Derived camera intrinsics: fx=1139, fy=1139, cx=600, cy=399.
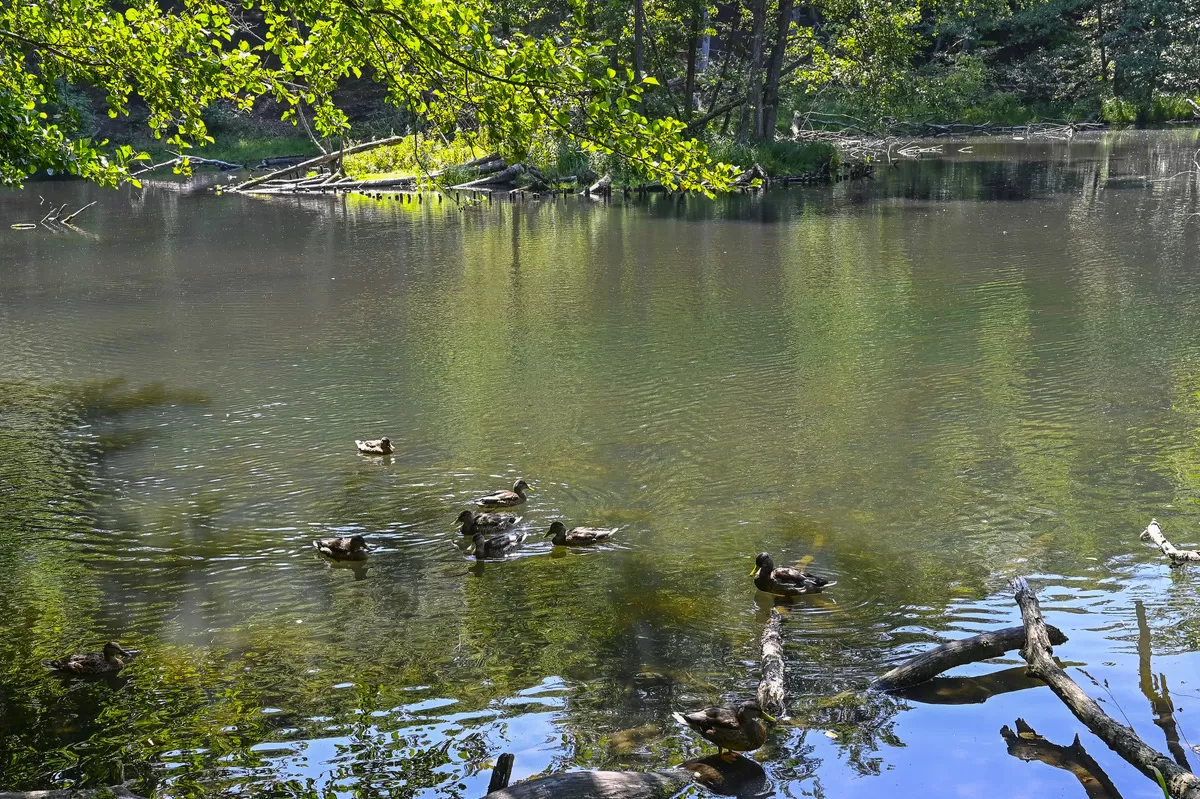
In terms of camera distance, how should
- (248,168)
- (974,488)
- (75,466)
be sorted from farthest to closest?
(248,168) < (75,466) < (974,488)

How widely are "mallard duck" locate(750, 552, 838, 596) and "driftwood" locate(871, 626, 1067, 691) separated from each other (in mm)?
1279

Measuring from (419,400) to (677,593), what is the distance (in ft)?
19.7

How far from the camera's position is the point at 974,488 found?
9586 millimetres

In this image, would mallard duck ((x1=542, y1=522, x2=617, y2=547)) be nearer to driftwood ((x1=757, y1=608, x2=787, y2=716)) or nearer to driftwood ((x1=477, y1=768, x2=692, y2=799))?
driftwood ((x1=757, y1=608, x2=787, y2=716))

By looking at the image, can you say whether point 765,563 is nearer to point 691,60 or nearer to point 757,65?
point 757,65

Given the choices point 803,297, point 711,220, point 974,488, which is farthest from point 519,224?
point 974,488

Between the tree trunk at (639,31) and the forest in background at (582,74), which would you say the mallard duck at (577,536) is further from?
the tree trunk at (639,31)

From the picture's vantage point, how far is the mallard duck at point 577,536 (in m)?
8.68

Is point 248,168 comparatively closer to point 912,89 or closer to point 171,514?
point 912,89

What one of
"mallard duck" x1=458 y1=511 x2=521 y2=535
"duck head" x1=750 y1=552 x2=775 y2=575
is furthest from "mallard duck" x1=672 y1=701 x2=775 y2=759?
"mallard duck" x1=458 y1=511 x2=521 y2=535

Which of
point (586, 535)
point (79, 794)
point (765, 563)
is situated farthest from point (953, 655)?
point (79, 794)

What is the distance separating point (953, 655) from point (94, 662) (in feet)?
16.2

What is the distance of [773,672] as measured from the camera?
6.27m

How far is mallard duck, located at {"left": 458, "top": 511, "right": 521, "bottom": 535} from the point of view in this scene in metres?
8.84
